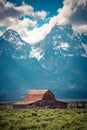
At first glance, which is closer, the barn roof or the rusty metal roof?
the rusty metal roof

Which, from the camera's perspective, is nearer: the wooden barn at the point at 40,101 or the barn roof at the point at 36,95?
the wooden barn at the point at 40,101

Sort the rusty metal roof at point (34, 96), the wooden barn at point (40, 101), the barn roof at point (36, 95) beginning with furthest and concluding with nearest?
the barn roof at point (36, 95) < the rusty metal roof at point (34, 96) < the wooden barn at point (40, 101)

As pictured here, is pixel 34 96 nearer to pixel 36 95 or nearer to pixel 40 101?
pixel 36 95

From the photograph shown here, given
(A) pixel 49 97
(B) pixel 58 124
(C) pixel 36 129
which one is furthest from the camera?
(A) pixel 49 97

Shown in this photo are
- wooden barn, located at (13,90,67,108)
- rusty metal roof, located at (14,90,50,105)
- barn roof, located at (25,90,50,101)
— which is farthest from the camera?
barn roof, located at (25,90,50,101)

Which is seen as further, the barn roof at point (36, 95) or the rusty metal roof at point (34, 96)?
the barn roof at point (36, 95)

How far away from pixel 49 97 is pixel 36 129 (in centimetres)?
4774

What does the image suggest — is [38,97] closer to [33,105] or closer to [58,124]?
[33,105]

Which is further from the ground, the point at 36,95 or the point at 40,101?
the point at 36,95

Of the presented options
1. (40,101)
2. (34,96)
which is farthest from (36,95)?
(40,101)

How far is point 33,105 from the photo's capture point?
2731 inches

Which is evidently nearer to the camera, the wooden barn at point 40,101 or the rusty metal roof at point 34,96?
the wooden barn at point 40,101

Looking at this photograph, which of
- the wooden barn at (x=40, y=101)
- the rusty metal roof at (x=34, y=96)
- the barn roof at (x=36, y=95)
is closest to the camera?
the wooden barn at (x=40, y=101)

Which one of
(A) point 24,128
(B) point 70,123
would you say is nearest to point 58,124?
(B) point 70,123
